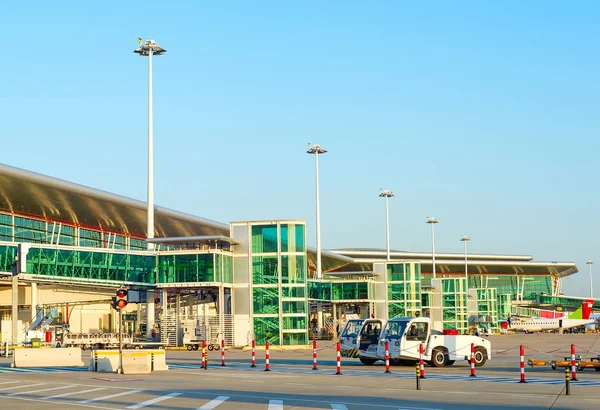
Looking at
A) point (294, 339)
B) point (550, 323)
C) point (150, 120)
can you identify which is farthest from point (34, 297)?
point (550, 323)

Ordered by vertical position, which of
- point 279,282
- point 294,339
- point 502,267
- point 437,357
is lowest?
point 294,339

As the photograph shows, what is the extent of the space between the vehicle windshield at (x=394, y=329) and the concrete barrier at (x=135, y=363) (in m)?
9.92

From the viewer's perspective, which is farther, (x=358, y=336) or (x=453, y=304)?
(x=453, y=304)

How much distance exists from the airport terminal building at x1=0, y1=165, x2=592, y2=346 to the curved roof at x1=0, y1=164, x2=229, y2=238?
11cm

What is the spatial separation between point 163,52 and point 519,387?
52.9m

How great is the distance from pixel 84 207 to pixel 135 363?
50595 mm

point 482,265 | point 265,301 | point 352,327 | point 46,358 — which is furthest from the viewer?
point 482,265

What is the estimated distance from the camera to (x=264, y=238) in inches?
2464

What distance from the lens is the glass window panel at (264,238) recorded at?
62344 millimetres

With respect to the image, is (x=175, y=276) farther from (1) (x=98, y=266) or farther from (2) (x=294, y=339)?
(2) (x=294, y=339)

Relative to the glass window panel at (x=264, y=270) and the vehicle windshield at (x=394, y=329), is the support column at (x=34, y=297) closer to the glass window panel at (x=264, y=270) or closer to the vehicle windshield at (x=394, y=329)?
the glass window panel at (x=264, y=270)

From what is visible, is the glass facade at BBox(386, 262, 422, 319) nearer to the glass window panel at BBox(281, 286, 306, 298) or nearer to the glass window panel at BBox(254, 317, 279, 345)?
the glass window panel at BBox(281, 286, 306, 298)

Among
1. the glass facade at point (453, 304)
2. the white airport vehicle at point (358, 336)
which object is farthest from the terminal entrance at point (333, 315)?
the white airport vehicle at point (358, 336)

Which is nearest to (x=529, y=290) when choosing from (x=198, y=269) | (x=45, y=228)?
(x=45, y=228)
